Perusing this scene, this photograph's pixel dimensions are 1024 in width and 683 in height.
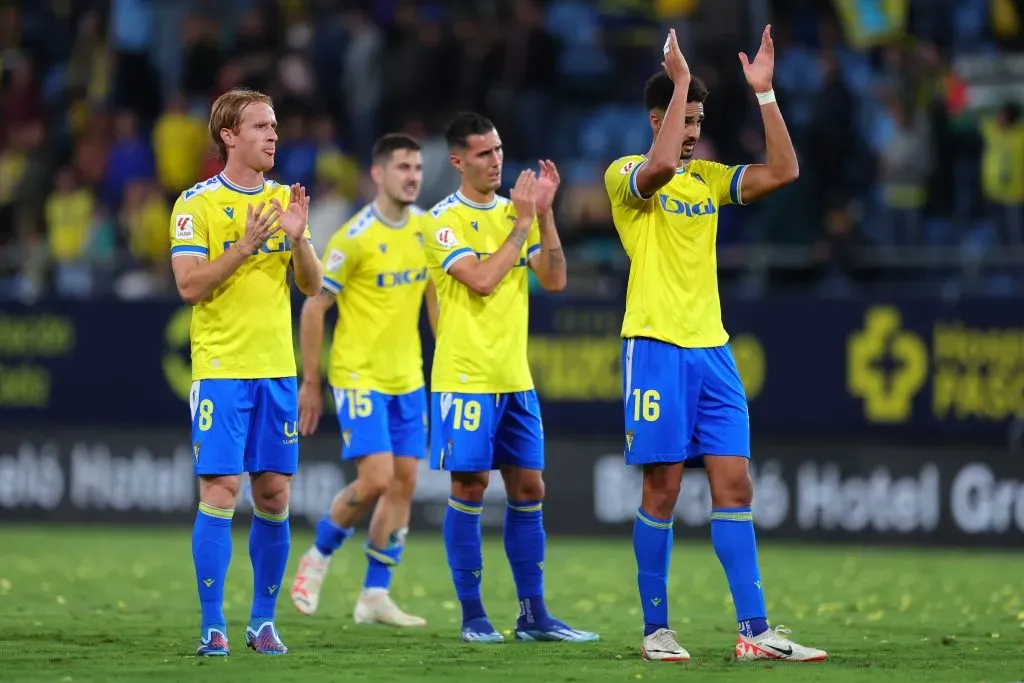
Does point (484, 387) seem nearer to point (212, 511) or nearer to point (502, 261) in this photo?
point (502, 261)

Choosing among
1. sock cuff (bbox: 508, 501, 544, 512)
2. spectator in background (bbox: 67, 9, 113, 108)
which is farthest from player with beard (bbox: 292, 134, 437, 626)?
spectator in background (bbox: 67, 9, 113, 108)

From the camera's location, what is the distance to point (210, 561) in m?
8.57

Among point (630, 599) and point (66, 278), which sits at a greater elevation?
point (66, 278)

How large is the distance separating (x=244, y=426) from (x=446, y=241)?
166 centimetres

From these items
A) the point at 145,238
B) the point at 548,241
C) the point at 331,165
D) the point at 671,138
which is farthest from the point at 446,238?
the point at 145,238

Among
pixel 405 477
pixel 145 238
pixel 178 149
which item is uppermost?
pixel 178 149

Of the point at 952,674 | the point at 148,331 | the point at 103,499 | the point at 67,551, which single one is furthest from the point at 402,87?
the point at 952,674

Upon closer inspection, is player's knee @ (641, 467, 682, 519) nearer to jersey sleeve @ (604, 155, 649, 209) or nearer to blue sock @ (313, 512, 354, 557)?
jersey sleeve @ (604, 155, 649, 209)

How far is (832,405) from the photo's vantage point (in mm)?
16125

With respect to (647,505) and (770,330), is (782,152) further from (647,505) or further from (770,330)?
(770,330)

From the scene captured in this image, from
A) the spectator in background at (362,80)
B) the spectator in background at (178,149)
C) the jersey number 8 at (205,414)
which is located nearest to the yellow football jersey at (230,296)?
the jersey number 8 at (205,414)

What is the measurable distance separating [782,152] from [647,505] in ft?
6.26

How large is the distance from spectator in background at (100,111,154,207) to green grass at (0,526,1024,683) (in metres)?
4.59

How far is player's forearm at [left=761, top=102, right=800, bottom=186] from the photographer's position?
8352 mm
